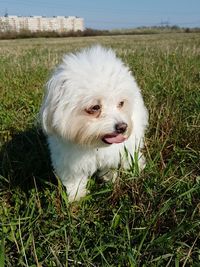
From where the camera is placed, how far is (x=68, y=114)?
2.38m

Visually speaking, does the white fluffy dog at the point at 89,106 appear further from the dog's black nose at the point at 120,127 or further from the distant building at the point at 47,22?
the distant building at the point at 47,22

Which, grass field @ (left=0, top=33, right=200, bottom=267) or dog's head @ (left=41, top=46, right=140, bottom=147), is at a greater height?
dog's head @ (left=41, top=46, right=140, bottom=147)

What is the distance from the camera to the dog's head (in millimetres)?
2365

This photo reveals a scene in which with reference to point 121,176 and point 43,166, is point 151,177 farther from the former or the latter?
point 43,166

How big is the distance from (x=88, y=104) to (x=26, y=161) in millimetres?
1249

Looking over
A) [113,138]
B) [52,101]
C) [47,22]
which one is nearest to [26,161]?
[52,101]

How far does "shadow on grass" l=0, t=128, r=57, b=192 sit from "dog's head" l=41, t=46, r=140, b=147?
73 centimetres

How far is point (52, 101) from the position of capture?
7.93ft

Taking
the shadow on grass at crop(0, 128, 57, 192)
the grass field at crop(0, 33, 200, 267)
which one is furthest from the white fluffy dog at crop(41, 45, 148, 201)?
the shadow on grass at crop(0, 128, 57, 192)

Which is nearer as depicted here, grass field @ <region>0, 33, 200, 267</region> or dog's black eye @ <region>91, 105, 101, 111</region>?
grass field @ <region>0, 33, 200, 267</region>

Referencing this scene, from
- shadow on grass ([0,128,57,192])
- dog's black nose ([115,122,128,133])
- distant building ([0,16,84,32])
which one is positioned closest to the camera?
dog's black nose ([115,122,128,133])

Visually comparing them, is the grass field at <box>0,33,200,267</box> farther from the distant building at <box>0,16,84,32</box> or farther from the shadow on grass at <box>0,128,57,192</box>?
the distant building at <box>0,16,84,32</box>

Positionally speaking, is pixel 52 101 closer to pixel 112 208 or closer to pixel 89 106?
pixel 89 106

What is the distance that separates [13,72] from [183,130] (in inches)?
154
